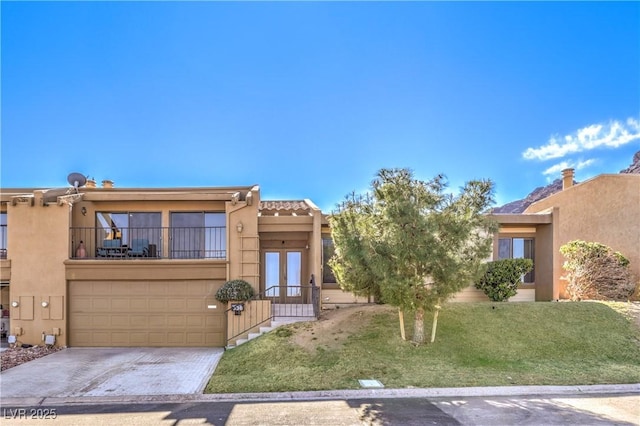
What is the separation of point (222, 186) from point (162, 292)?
4610 millimetres

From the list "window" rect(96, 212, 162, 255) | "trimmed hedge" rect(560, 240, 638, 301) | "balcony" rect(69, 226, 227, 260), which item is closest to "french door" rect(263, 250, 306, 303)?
"balcony" rect(69, 226, 227, 260)

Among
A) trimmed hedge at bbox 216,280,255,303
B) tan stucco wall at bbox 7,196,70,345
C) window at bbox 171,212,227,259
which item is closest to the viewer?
trimmed hedge at bbox 216,280,255,303

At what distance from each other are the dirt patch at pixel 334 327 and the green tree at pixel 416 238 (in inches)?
75.4

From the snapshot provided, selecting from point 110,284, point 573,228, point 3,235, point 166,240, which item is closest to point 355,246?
point 166,240

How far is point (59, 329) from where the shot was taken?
11.8 m

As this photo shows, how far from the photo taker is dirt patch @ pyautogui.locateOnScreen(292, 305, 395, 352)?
32.4 feet

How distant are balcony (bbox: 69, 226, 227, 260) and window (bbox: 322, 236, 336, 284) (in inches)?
149

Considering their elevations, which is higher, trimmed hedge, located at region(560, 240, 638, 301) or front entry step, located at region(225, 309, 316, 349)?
trimmed hedge, located at region(560, 240, 638, 301)

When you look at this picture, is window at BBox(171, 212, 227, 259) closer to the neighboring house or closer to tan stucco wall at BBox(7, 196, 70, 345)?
tan stucco wall at BBox(7, 196, 70, 345)

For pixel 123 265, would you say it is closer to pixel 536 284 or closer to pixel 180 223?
pixel 180 223

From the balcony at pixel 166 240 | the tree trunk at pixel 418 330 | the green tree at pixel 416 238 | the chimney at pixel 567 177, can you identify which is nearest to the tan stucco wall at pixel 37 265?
the balcony at pixel 166 240

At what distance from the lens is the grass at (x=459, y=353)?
7930 mm

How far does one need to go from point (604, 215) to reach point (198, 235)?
17730 mm

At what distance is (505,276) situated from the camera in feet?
42.2
